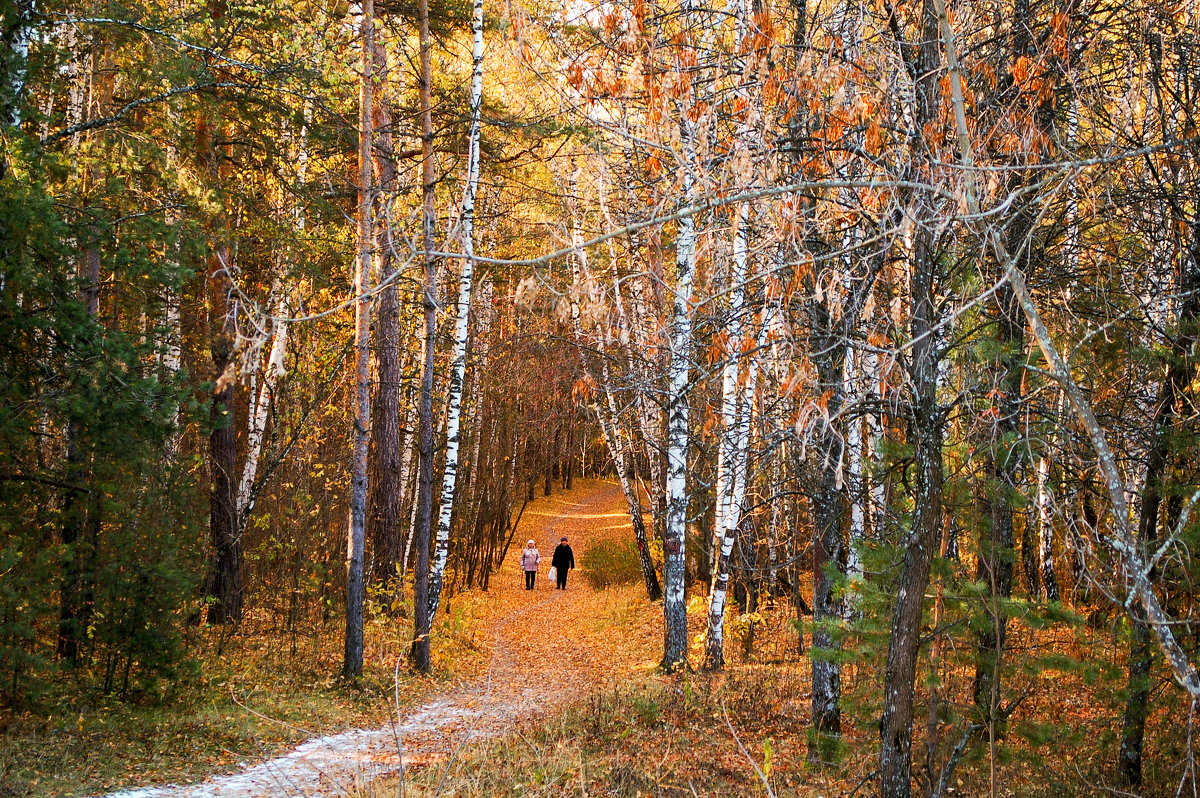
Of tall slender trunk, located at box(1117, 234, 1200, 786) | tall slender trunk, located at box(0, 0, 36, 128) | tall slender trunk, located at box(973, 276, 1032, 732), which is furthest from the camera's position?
tall slender trunk, located at box(0, 0, 36, 128)

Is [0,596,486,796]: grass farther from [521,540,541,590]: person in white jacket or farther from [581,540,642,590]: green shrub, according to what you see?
[581,540,642,590]: green shrub

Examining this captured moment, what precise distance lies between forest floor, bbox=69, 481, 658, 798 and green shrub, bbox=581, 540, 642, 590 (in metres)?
0.47

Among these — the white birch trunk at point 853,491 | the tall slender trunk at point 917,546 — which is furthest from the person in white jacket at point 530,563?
the tall slender trunk at point 917,546

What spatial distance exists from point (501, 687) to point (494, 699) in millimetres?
879

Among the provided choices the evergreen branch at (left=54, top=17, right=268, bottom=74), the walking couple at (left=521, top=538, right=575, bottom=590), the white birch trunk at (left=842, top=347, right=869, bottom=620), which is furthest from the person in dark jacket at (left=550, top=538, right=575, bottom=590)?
the evergreen branch at (left=54, top=17, right=268, bottom=74)

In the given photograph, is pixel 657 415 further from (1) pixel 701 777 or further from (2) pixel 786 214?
(2) pixel 786 214

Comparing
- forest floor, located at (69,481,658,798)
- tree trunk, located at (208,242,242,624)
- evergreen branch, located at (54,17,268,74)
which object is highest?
evergreen branch, located at (54,17,268,74)

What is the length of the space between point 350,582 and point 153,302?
413cm

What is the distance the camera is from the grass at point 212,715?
663 cm

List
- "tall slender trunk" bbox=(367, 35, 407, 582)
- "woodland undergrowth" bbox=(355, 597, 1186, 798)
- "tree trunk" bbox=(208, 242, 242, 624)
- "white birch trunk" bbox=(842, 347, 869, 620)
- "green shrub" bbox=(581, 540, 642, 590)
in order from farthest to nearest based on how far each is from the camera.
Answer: "green shrub" bbox=(581, 540, 642, 590), "tall slender trunk" bbox=(367, 35, 407, 582), "tree trunk" bbox=(208, 242, 242, 624), "white birch trunk" bbox=(842, 347, 869, 620), "woodland undergrowth" bbox=(355, 597, 1186, 798)

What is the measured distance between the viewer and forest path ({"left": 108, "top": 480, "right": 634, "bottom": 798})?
6637mm

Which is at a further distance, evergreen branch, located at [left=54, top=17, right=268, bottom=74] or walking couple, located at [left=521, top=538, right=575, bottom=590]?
walking couple, located at [left=521, top=538, right=575, bottom=590]

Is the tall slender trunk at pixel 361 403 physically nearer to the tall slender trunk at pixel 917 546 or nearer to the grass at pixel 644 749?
the grass at pixel 644 749

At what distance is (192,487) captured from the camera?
8.71 metres
